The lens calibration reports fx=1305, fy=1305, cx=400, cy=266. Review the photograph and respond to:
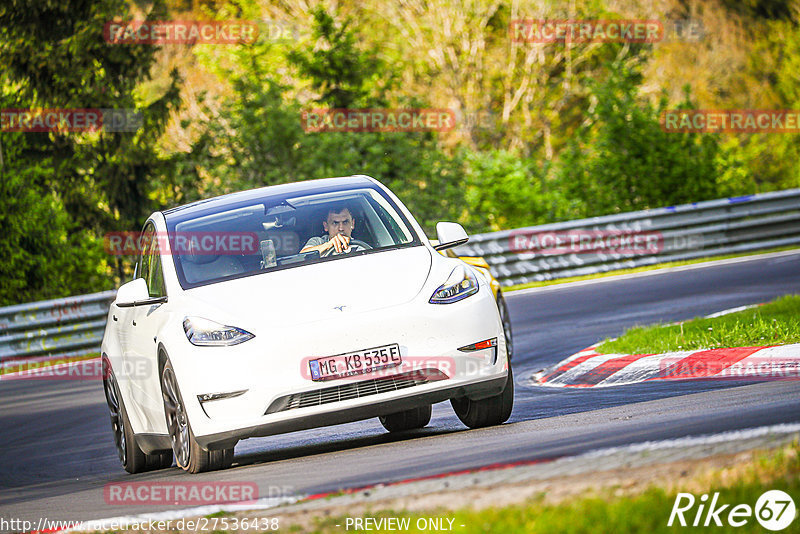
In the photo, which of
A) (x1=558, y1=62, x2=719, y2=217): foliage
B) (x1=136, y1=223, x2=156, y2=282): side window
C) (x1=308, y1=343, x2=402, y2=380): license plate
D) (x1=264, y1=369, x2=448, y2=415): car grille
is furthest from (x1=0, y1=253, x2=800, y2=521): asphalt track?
(x1=558, y1=62, x2=719, y2=217): foliage

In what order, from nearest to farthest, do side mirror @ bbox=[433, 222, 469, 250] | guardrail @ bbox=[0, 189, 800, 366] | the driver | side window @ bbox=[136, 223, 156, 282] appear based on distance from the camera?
the driver
side mirror @ bbox=[433, 222, 469, 250]
side window @ bbox=[136, 223, 156, 282]
guardrail @ bbox=[0, 189, 800, 366]

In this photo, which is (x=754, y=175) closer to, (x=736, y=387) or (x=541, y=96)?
(x=541, y=96)

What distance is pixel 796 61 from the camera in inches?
1815

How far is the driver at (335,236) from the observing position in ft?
28.3

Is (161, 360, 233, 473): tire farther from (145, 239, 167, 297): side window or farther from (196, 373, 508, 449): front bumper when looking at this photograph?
(145, 239, 167, 297): side window

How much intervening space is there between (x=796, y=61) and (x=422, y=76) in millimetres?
13254

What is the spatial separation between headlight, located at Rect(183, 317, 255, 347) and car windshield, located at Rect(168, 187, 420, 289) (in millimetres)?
589

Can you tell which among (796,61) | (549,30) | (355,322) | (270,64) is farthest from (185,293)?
(796,61)

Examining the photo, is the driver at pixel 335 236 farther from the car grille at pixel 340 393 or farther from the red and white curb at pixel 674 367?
the red and white curb at pixel 674 367

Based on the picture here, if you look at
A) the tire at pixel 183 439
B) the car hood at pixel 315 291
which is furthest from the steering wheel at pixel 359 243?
the tire at pixel 183 439

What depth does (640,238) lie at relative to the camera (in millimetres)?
22188

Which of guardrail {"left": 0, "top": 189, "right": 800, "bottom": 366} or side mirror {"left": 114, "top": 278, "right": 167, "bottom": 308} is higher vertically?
side mirror {"left": 114, "top": 278, "right": 167, "bottom": 308}

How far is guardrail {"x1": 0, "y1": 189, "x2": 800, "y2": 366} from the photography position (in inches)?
867

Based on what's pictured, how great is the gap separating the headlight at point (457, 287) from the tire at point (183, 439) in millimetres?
1561
